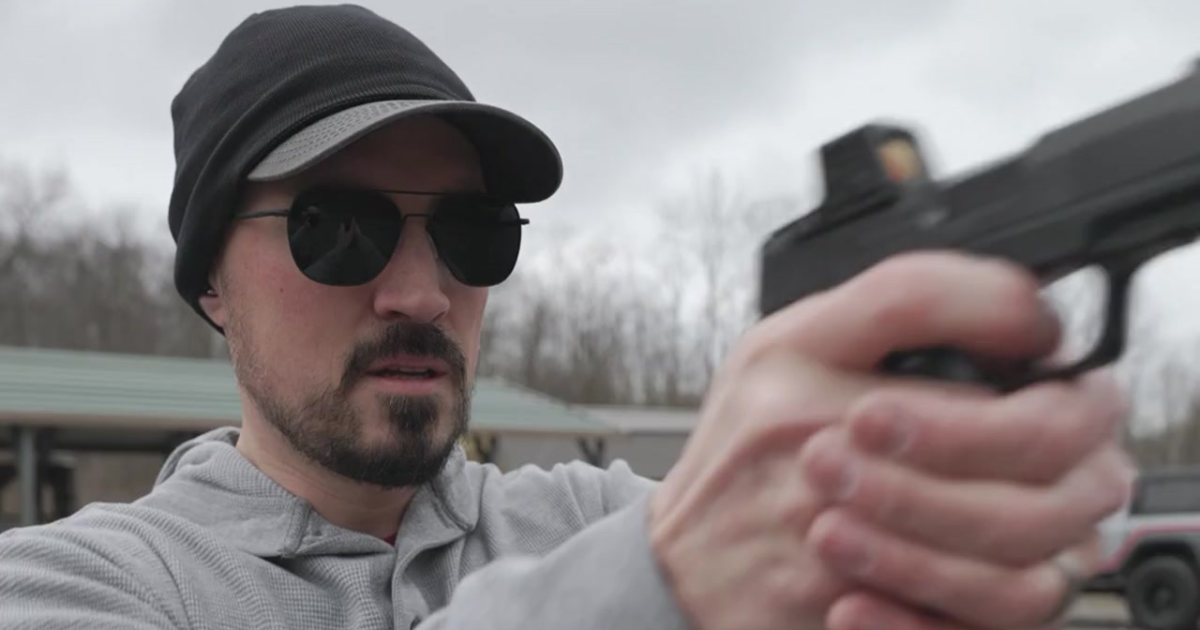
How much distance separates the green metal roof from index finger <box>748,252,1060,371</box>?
8265 mm

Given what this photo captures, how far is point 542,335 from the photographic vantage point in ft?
141

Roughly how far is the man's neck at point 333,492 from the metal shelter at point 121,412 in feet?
27.4

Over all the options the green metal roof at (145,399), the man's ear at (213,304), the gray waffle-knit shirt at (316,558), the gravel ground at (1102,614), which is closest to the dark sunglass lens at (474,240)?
the gray waffle-knit shirt at (316,558)

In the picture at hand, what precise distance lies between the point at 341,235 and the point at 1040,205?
1405 millimetres

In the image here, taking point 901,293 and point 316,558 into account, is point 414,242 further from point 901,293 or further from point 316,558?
point 901,293

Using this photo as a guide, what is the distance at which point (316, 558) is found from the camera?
76.1 inches

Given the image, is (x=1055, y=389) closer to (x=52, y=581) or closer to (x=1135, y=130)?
(x=1135, y=130)

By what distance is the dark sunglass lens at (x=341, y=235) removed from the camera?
6.53ft

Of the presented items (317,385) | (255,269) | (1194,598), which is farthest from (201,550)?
(1194,598)

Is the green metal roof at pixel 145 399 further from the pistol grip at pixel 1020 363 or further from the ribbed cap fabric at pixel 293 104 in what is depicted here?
the pistol grip at pixel 1020 363

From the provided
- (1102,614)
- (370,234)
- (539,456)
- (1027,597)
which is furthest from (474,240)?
(539,456)

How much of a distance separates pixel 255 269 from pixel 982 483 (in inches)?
64.8

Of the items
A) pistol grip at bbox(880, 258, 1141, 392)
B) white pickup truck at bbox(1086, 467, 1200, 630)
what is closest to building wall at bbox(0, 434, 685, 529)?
white pickup truck at bbox(1086, 467, 1200, 630)

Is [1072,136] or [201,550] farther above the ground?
[1072,136]
